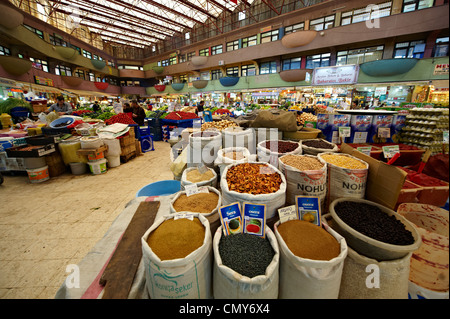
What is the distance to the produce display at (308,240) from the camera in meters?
0.98

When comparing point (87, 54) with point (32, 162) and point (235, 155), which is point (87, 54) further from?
point (235, 155)

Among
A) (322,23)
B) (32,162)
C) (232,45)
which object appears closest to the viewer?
(32,162)

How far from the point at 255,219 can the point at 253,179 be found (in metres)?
0.37

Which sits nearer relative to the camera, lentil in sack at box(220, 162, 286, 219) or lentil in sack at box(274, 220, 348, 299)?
lentil in sack at box(274, 220, 348, 299)

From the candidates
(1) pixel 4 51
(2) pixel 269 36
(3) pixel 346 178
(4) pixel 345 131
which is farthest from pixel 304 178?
(1) pixel 4 51

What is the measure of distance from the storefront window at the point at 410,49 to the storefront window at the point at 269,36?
775 cm

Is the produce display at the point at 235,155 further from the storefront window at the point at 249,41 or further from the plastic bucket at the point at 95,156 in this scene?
the storefront window at the point at 249,41

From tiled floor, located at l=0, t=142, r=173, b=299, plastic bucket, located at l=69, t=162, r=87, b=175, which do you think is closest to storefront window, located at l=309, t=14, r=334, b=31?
tiled floor, located at l=0, t=142, r=173, b=299

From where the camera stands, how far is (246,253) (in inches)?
40.9

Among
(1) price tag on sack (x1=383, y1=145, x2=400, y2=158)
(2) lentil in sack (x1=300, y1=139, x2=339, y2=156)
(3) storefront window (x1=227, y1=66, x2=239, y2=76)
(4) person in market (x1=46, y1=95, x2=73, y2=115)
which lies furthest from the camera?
(3) storefront window (x1=227, y1=66, x2=239, y2=76)

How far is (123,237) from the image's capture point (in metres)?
1.38

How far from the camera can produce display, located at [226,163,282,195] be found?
4.50 feet

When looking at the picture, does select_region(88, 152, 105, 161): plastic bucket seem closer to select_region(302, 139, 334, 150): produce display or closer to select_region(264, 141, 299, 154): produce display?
select_region(264, 141, 299, 154): produce display

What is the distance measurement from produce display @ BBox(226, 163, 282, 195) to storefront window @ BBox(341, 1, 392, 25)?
13.8 meters
